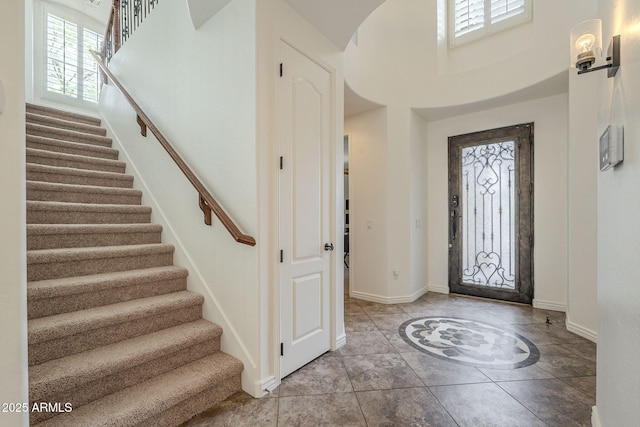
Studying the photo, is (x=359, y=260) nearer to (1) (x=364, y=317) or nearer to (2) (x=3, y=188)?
(1) (x=364, y=317)

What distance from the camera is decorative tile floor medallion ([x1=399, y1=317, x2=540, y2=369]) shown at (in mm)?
2357

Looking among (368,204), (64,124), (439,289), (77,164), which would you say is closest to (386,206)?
(368,204)

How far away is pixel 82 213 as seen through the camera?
2.51 m

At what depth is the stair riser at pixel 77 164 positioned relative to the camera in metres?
2.83

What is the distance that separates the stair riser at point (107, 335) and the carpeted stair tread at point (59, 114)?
3.44m

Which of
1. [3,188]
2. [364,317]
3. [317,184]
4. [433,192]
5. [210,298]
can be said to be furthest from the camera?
[433,192]

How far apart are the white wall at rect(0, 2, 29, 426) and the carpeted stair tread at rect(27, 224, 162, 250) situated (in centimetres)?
133

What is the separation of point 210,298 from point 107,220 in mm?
1338

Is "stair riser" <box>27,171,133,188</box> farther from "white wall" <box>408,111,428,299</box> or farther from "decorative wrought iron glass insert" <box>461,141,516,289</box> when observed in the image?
"decorative wrought iron glass insert" <box>461,141,516,289</box>

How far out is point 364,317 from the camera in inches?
133

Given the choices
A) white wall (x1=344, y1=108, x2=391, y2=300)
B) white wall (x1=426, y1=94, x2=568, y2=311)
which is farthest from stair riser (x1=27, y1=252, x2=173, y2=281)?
white wall (x1=426, y1=94, x2=568, y2=311)

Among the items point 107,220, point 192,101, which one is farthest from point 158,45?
point 107,220

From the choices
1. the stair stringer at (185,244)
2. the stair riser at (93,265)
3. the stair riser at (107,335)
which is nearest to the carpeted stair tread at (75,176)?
the stair stringer at (185,244)

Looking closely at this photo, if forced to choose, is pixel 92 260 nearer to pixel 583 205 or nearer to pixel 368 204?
pixel 368 204
